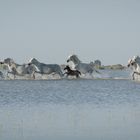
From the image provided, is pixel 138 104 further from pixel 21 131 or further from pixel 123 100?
pixel 21 131

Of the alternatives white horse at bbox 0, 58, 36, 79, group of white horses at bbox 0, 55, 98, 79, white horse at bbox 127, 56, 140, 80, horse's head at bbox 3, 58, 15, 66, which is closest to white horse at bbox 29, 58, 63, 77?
group of white horses at bbox 0, 55, 98, 79

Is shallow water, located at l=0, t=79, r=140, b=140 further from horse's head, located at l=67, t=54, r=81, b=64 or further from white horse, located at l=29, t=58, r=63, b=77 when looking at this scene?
horse's head, located at l=67, t=54, r=81, b=64

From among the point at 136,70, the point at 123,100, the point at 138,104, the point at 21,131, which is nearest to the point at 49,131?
the point at 21,131

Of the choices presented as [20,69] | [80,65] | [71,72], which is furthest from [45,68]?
[80,65]

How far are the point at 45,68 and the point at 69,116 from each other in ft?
74.1

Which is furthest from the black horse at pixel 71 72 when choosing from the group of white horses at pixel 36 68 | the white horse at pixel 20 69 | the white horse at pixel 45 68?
the white horse at pixel 20 69

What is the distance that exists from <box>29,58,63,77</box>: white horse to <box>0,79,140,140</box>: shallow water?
14.2 metres

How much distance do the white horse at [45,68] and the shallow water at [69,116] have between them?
1418 cm

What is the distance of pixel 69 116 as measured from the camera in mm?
15367

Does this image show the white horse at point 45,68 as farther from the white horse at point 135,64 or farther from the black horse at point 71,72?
the white horse at point 135,64

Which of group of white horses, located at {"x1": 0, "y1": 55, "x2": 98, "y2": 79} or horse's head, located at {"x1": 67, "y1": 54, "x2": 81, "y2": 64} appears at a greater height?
horse's head, located at {"x1": 67, "y1": 54, "x2": 81, "y2": 64}

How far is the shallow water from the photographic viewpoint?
12.2 meters

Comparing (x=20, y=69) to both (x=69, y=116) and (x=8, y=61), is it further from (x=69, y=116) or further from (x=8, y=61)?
(x=69, y=116)

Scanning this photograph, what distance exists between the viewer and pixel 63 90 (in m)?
26.2
